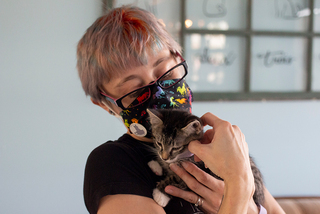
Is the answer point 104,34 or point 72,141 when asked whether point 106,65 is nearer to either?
point 104,34

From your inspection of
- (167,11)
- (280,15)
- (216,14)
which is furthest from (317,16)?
(167,11)

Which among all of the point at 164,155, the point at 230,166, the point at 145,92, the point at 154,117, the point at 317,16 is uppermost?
the point at 317,16

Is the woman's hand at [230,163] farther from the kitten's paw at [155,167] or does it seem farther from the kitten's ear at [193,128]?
the kitten's paw at [155,167]

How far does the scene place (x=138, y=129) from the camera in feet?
3.55

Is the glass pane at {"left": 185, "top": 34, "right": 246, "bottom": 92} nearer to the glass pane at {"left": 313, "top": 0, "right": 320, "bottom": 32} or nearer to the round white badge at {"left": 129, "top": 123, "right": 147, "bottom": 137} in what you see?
the glass pane at {"left": 313, "top": 0, "right": 320, "bottom": 32}

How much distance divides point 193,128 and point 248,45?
1.53 m

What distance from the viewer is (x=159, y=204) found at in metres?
0.91

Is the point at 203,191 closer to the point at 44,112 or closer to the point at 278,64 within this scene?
the point at 44,112

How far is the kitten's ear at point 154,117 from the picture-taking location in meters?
0.97

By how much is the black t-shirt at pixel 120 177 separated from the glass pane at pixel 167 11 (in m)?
1.33

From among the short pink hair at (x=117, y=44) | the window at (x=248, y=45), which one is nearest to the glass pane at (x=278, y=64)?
the window at (x=248, y=45)

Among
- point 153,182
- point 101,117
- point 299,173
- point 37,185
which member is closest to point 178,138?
point 153,182

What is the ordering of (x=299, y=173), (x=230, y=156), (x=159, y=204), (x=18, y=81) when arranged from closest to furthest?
(x=230, y=156)
(x=159, y=204)
(x=18, y=81)
(x=299, y=173)

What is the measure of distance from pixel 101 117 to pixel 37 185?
836 mm
